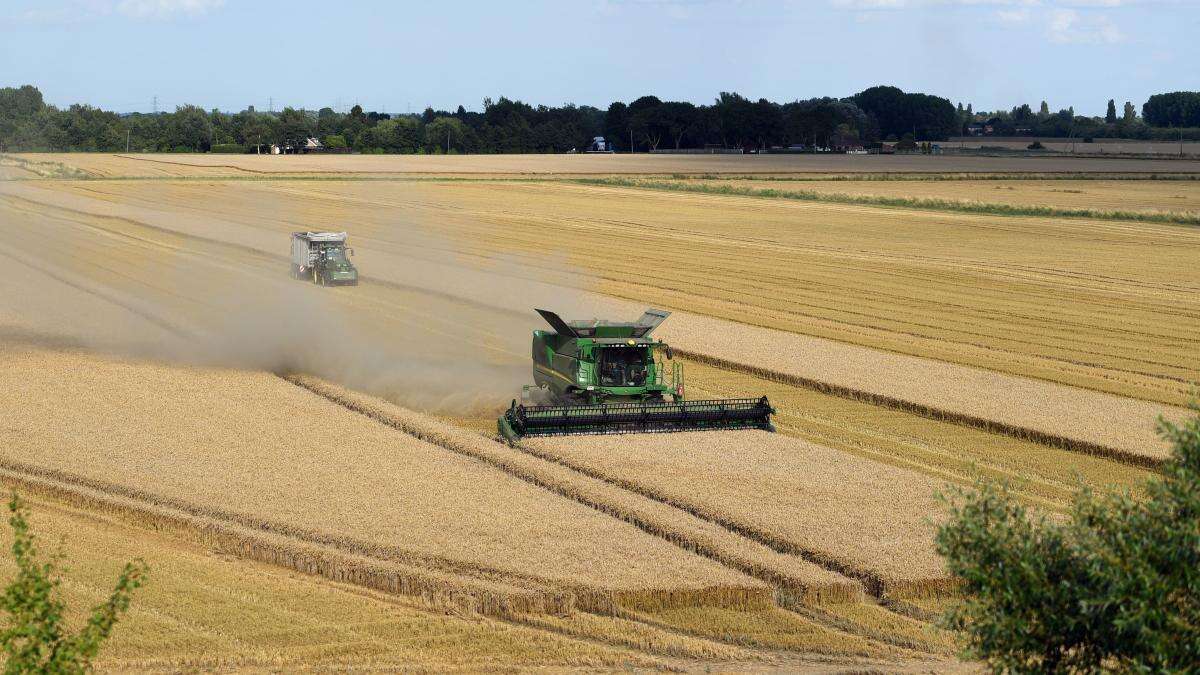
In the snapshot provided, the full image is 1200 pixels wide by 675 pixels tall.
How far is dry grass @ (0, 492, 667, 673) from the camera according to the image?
16094 mm

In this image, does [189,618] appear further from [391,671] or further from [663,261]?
[663,261]

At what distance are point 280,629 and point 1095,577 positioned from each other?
9642mm

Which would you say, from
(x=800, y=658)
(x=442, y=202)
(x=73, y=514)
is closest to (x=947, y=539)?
(x=800, y=658)

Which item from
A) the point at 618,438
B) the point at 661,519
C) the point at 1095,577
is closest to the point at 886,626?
the point at 661,519

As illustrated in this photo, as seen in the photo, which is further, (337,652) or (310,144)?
(310,144)

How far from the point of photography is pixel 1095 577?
11.0 meters

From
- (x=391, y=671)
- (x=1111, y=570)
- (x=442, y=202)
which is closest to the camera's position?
(x=1111, y=570)

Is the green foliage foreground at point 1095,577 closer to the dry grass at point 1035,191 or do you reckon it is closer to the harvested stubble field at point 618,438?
the harvested stubble field at point 618,438

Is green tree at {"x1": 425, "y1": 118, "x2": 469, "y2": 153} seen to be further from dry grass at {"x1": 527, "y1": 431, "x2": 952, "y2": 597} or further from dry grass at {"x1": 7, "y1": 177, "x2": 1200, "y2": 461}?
dry grass at {"x1": 527, "y1": 431, "x2": 952, "y2": 597}

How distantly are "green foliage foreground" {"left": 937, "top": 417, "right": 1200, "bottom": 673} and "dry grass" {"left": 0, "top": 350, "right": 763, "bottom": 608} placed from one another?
22.4 feet

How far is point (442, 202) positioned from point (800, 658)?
265 feet

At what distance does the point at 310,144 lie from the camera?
597ft

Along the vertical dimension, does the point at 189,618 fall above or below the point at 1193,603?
below

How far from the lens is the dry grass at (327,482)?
18844 millimetres
